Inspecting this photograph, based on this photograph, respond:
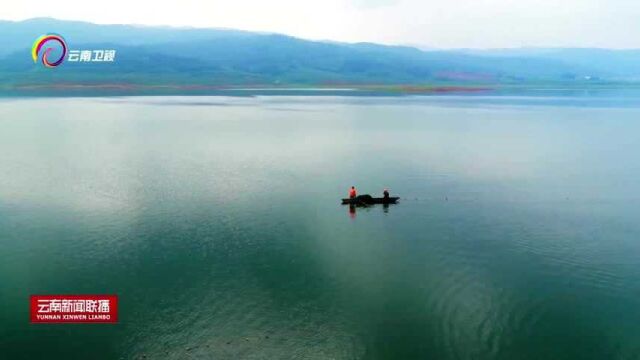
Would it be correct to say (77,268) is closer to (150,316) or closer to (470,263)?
(150,316)

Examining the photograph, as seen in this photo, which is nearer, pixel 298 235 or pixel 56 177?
pixel 298 235

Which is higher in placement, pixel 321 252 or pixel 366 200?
pixel 366 200

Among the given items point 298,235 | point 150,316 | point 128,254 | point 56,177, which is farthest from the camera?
point 56,177

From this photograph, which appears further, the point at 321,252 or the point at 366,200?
the point at 366,200

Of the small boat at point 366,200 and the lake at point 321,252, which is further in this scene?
the small boat at point 366,200

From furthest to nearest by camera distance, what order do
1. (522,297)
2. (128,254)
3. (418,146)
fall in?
1. (418,146)
2. (128,254)
3. (522,297)

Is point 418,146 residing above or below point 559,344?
above

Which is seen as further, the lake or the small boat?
the small boat

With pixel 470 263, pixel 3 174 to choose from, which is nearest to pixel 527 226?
pixel 470 263
